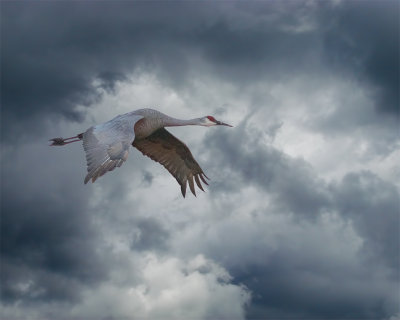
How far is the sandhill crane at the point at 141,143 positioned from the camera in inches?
672

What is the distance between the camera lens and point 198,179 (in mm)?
24562

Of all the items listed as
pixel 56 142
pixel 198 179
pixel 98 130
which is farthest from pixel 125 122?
pixel 198 179

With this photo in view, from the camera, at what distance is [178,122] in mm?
22391

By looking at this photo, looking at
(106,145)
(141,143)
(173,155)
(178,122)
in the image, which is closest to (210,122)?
(178,122)

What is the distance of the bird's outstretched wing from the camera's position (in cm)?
2356

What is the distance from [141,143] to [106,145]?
19.9 feet

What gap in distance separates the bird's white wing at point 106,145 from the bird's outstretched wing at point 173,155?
3.94m

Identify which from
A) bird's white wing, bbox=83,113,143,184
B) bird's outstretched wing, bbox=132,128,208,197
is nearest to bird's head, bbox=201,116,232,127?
bird's outstretched wing, bbox=132,128,208,197

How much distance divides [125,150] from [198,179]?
24.3 ft

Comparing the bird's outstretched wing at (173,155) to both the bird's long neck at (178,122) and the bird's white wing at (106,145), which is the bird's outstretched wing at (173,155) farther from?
the bird's white wing at (106,145)

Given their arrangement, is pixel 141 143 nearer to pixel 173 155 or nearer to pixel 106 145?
pixel 173 155

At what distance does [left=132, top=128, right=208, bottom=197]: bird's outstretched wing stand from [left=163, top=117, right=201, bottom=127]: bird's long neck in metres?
0.96

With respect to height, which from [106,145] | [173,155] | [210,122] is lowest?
[106,145]

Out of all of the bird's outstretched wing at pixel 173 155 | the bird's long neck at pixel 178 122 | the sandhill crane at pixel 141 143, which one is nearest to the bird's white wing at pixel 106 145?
the sandhill crane at pixel 141 143
